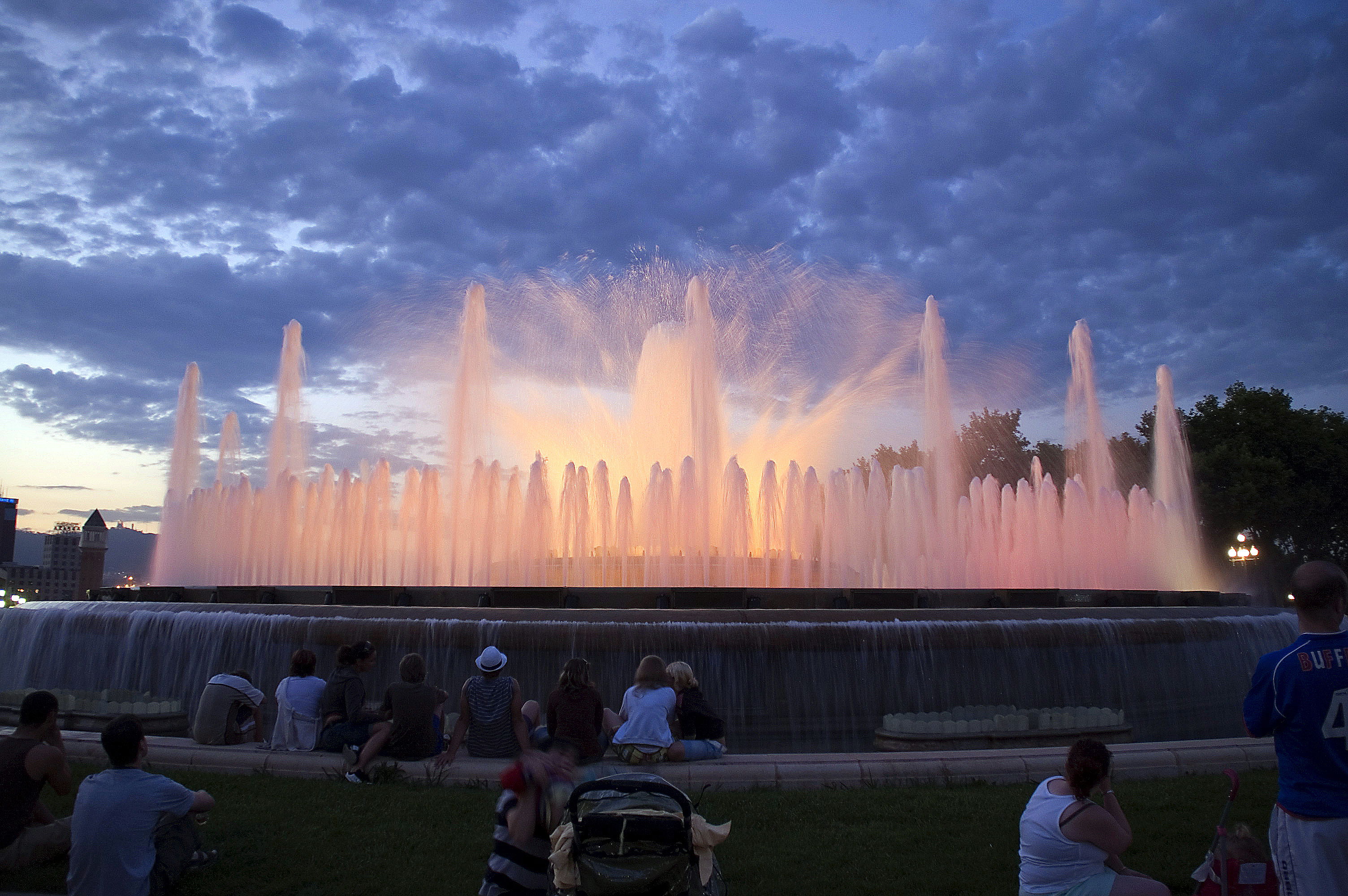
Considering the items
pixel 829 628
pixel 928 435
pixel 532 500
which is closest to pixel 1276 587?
pixel 928 435

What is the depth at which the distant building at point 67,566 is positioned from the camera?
65.8 meters

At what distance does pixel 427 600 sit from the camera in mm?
14492

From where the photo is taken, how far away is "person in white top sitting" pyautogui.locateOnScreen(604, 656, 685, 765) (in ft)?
27.6

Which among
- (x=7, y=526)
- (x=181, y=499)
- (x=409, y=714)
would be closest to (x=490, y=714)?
(x=409, y=714)

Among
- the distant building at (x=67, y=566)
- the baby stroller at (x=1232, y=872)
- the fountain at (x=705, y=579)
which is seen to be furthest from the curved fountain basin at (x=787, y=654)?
the distant building at (x=67, y=566)

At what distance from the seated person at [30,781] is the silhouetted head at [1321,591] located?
7.36 metres

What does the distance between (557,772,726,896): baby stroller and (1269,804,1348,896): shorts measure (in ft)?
9.27

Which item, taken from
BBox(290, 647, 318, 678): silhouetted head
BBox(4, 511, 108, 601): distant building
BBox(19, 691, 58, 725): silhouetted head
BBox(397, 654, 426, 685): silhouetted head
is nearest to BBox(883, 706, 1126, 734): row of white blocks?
BBox(397, 654, 426, 685): silhouetted head

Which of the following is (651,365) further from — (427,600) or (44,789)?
(44,789)

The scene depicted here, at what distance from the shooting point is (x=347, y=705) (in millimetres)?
8984

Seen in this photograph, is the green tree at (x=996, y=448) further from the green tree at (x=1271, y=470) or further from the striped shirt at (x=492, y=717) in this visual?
the striped shirt at (x=492, y=717)

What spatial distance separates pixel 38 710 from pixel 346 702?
3053mm

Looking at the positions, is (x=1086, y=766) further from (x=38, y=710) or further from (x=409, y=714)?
(x=38, y=710)

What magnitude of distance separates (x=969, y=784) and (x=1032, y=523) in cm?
2379
